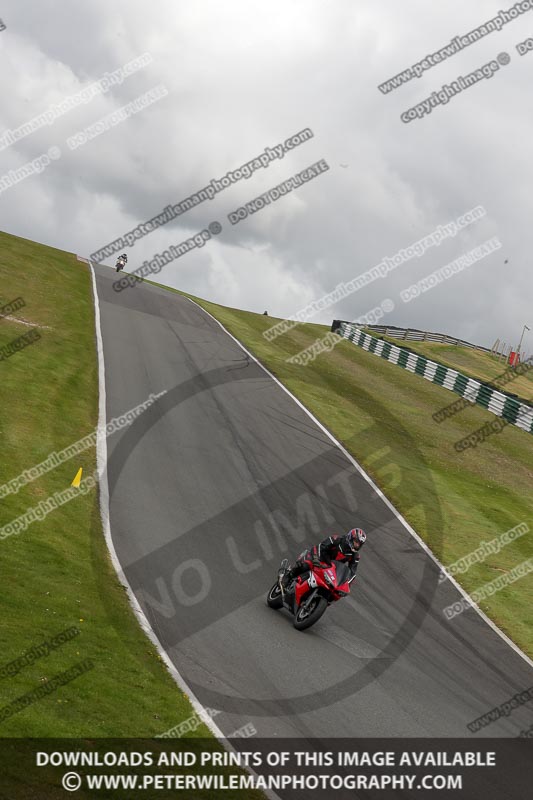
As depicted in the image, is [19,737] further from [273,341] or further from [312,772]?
[273,341]

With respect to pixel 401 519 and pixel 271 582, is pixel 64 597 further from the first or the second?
pixel 401 519

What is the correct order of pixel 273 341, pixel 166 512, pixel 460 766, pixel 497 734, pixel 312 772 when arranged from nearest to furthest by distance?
pixel 312 772 → pixel 460 766 → pixel 497 734 → pixel 166 512 → pixel 273 341

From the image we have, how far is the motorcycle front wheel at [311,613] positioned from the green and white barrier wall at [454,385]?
21.6m

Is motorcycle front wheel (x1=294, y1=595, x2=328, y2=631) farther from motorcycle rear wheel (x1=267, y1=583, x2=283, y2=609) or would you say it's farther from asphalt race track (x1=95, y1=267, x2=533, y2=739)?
motorcycle rear wheel (x1=267, y1=583, x2=283, y2=609)

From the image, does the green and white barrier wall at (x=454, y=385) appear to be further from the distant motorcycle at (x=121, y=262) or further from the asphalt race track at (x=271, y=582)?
the distant motorcycle at (x=121, y=262)

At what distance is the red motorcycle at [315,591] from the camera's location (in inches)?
476

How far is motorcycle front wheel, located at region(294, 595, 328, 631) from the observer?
1224cm

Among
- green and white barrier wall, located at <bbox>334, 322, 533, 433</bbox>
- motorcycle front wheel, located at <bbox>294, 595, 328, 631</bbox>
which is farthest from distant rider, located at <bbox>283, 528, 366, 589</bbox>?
green and white barrier wall, located at <bbox>334, 322, 533, 433</bbox>

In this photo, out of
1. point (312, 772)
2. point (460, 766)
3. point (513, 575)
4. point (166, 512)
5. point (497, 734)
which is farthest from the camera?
point (513, 575)

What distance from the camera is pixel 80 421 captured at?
19562 mm

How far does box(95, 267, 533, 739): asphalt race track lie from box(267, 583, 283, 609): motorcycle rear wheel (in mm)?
137

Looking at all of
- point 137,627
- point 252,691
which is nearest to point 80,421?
point 137,627

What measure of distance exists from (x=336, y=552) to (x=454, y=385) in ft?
97.7

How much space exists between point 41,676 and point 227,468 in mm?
10398
